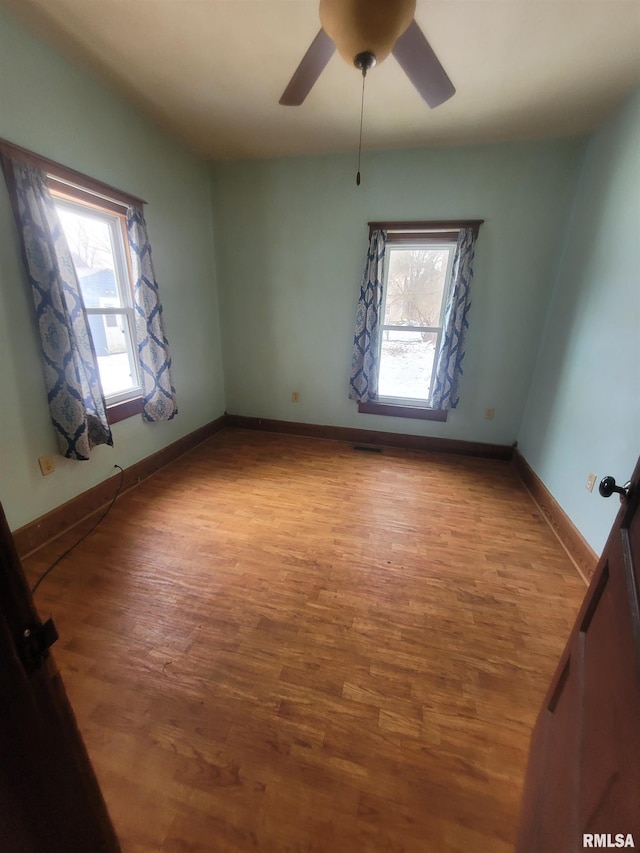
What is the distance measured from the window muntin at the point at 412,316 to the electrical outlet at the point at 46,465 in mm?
2727

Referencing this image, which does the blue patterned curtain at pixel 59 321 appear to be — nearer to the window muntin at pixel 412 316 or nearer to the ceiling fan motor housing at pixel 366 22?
the ceiling fan motor housing at pixel 366 22

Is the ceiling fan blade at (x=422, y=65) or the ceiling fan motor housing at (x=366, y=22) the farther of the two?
the ceiling fan blade at (x=422, y=65)

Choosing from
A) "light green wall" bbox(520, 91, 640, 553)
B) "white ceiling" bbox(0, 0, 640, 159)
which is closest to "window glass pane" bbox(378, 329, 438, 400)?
"light green wall" bbox(520, 91, 640, 553)

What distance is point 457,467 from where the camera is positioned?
3.08m


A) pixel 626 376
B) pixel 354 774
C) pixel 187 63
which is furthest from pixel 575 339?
pixel 187 63

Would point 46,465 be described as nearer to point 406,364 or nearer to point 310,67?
point 310,67

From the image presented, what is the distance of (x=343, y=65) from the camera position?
177cm

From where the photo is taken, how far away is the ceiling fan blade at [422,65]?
4.09ft

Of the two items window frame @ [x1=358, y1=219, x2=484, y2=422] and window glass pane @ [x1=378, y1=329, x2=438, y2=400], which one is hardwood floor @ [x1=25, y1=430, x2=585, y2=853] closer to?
window frame @ [x1=358, y1=219, x2=484, y2=422]

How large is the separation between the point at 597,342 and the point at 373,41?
1.98 metres

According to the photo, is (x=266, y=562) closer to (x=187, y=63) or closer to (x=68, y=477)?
(x=68, y=477)

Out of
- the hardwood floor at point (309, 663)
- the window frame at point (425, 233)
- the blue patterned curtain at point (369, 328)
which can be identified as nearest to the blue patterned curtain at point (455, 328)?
the window frame at point (425, 233)

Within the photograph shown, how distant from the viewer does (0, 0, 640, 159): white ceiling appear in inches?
58.6

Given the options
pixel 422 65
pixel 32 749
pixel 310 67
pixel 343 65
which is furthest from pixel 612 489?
pixel 343 65
